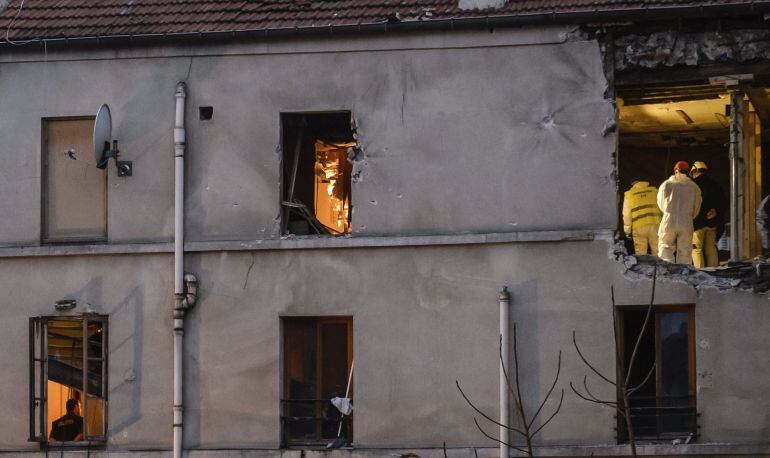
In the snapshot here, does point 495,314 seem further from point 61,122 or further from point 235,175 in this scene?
point 61,122

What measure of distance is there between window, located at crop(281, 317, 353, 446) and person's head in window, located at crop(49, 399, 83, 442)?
117 inches

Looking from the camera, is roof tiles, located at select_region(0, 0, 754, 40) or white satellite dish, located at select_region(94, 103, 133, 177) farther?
white satellite dish, located at select_region(94, 103, 133, 177)

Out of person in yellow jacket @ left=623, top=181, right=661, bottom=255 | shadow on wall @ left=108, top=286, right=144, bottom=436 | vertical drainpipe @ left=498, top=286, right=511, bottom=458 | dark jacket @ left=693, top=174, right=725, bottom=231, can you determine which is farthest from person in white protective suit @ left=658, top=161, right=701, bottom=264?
shadow on wall @ left=108, top=286, right=144, bottom=436

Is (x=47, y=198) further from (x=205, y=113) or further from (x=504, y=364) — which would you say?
(x=504, y=364)

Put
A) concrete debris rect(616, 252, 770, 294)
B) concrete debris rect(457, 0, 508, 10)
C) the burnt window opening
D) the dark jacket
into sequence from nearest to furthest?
concrete debris rect(616, 252, 770, 294) → the burnt window opening → concrete debris rect(457, 0, 508, 10) → the dark jacket

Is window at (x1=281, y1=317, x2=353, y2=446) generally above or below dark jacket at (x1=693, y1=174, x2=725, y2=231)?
below

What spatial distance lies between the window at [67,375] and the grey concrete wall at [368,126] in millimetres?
1274

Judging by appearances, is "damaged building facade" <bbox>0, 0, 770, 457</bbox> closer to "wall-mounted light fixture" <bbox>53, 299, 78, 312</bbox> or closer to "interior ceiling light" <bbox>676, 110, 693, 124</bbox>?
"wall-mounted light fixture" <bbox>53, 299, 78, 312</bbox>

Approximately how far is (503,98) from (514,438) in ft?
14.6

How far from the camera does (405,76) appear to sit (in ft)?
72.6

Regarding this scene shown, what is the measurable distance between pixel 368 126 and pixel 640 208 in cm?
399

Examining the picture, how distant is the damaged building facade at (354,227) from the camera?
69.3 feet

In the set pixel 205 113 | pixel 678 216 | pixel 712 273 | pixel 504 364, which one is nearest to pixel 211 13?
pixel 205 113

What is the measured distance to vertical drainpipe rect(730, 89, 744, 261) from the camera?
21.4 meters
